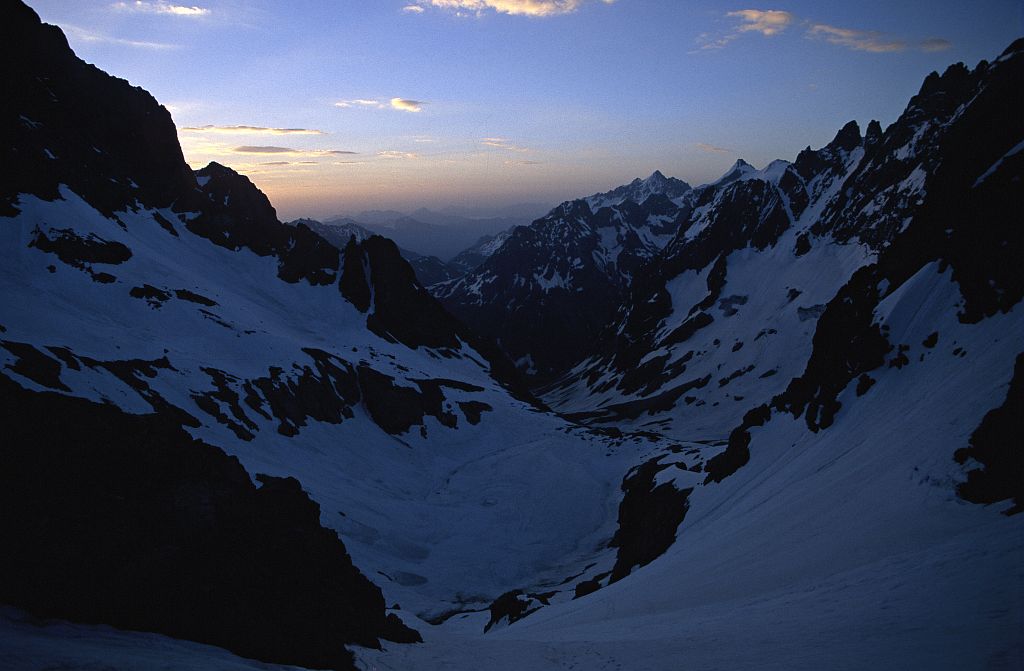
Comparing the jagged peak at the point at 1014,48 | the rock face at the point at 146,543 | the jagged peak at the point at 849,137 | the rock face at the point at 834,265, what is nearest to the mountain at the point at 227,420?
the rock face at the point at 146,543

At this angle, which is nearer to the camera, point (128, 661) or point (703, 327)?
point (128, 661)

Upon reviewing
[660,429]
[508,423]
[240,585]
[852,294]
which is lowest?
[660,429]

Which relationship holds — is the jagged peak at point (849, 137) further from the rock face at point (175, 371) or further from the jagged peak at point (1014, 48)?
the rock face at point (175, 371)

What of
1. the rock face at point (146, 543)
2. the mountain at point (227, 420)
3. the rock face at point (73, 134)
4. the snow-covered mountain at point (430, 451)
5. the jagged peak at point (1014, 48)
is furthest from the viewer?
the jagged peak at point (1014, 48)

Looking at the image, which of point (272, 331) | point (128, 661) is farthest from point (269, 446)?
point (128, 661)

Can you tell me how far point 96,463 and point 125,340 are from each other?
5231 centimetres

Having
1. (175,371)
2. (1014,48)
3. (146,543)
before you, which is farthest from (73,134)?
(1014,48)

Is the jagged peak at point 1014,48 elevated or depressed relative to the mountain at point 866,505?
elevated

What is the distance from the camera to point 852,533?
22469 millimetres

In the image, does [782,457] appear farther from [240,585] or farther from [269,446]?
[269,446]

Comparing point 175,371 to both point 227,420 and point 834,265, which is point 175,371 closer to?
point 227,420

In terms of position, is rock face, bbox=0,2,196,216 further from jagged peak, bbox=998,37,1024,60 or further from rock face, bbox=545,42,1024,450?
jagged peak, bbox=998,37,1024,60

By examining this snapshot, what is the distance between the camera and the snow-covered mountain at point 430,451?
1558 centimetres

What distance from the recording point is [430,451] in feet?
257
